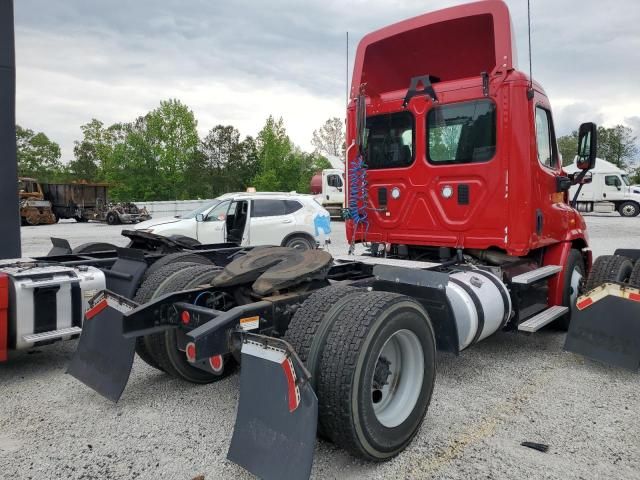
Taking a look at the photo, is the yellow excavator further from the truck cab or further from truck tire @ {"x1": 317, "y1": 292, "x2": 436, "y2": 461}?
truck tire @ {"x1": 317, "y1": 292, "x2": 436, "y2": 461}

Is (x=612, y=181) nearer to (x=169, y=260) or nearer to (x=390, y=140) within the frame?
(x=390, y=140)

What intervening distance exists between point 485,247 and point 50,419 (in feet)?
13.2

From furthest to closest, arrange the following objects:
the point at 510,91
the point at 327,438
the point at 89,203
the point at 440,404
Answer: the point at 89,203
the point at 510,91
the point at 440,404
the point at 327,438

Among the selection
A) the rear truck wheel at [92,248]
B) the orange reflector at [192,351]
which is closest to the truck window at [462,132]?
the orange reflector at [192,351]

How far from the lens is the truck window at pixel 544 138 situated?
Result: 5102 mm

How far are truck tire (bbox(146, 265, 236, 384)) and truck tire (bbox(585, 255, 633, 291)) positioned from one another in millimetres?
3816

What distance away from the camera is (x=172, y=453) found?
3053 millimetres

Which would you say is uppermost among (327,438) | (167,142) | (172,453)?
(167,142)

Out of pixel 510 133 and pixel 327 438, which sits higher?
pixel 510 133

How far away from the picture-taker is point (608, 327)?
447 cm

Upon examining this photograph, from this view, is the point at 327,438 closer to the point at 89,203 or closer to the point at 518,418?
the point at 518,418

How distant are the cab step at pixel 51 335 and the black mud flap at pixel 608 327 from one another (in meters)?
4.35

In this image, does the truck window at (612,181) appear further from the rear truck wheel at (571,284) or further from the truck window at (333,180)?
the rear truck wheel at (571,284)

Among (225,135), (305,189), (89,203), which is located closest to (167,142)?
(225,135)
